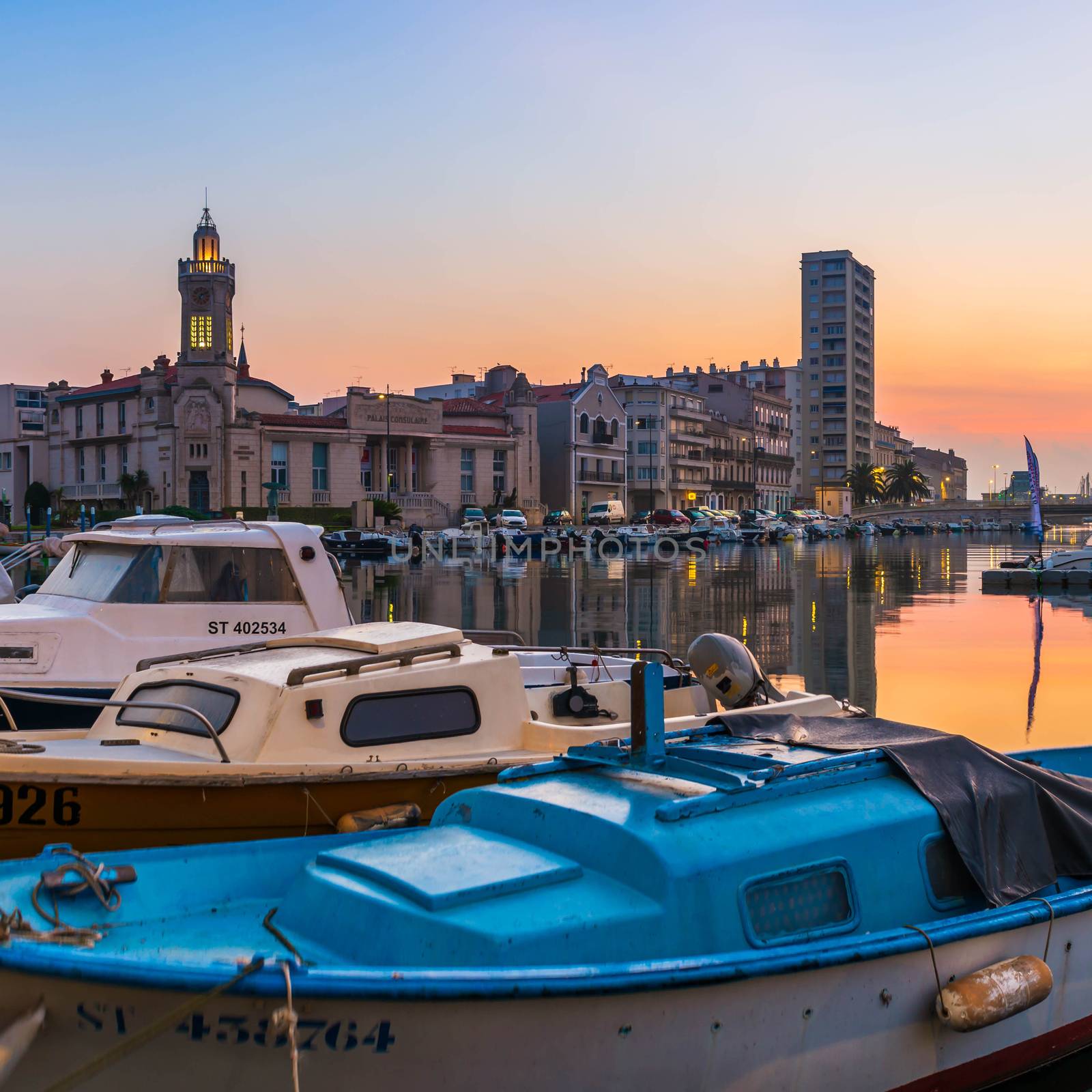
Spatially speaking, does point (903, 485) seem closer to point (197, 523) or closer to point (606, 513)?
point (606, 513)

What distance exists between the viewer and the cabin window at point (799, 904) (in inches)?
202

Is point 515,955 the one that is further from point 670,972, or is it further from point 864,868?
point 864,868

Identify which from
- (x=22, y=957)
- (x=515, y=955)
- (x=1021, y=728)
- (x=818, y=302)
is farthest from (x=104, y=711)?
(x=818, y=302)

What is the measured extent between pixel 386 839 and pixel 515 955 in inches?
48.3

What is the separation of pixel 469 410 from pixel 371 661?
270ft

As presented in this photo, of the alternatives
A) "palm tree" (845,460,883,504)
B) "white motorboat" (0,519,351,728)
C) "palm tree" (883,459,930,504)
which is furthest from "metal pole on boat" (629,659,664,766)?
"palm tree" (883,459,930,504)

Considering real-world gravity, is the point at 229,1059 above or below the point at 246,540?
below

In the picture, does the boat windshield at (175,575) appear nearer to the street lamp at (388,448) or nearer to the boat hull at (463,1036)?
the boat hull at (463,1036)

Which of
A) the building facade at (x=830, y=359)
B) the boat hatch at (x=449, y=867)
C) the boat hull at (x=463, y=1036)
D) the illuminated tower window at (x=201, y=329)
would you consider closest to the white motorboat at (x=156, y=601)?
the boat hatch at (x=449, y=867)

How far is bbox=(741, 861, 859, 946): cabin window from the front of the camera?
5.12 metres

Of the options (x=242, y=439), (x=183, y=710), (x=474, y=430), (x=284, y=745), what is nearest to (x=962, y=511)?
(x=474, y=430)

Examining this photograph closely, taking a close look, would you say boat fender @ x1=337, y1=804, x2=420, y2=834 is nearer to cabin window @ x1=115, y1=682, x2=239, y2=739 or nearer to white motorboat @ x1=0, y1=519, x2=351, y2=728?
cabin window @ x1=115, y1=682, x2=239, y2=739

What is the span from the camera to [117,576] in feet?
39.8

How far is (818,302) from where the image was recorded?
17338cm
